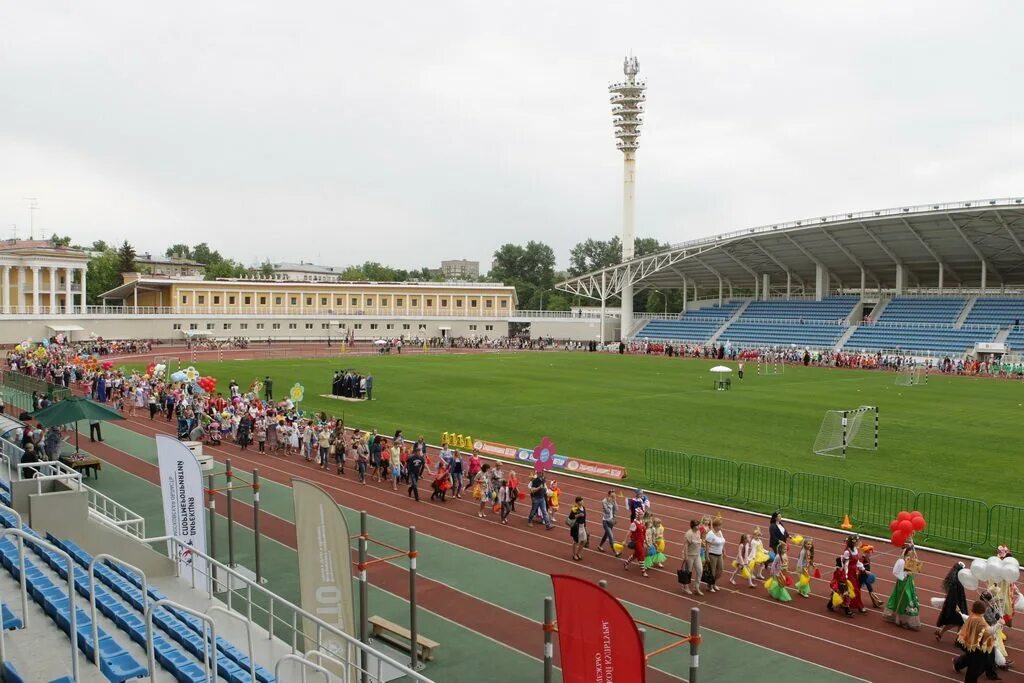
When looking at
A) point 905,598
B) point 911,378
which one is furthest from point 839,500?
point 911,378

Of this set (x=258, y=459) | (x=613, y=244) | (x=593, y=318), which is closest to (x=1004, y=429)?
(x=258, y=459)

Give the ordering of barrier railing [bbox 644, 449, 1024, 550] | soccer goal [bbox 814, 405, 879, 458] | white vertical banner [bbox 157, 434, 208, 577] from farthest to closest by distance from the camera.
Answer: soccer goal [bbox 814, 405, 879, 458], barrier railing [bbox 644, 449, 1024, 550], white vertical banner [bbox 157, 434, 208, 577]

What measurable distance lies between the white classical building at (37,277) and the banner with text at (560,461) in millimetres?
62044

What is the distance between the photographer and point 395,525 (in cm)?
1620

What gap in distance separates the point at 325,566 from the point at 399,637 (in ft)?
6.49

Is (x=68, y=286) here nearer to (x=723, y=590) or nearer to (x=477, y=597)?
(x=477, y=597)

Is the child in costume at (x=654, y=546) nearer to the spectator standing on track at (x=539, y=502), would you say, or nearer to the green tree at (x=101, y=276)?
the spectator standing on track at (x=539, y=502)

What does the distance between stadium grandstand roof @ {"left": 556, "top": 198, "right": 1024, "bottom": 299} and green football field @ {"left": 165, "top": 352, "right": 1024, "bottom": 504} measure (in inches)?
515

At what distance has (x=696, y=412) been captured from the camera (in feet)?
106

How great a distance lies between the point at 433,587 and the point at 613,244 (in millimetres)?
140947

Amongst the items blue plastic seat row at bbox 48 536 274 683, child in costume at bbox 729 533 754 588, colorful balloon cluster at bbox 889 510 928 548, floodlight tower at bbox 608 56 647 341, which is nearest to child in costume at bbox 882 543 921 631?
colorful balloon cluster at bbox 889 510 928 548

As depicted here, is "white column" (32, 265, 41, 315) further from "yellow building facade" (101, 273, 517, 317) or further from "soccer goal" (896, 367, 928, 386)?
"soccer goal" (896, 367, 928, 386)

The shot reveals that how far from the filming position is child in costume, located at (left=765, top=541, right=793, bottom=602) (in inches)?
490

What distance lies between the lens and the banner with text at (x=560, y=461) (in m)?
20.4
